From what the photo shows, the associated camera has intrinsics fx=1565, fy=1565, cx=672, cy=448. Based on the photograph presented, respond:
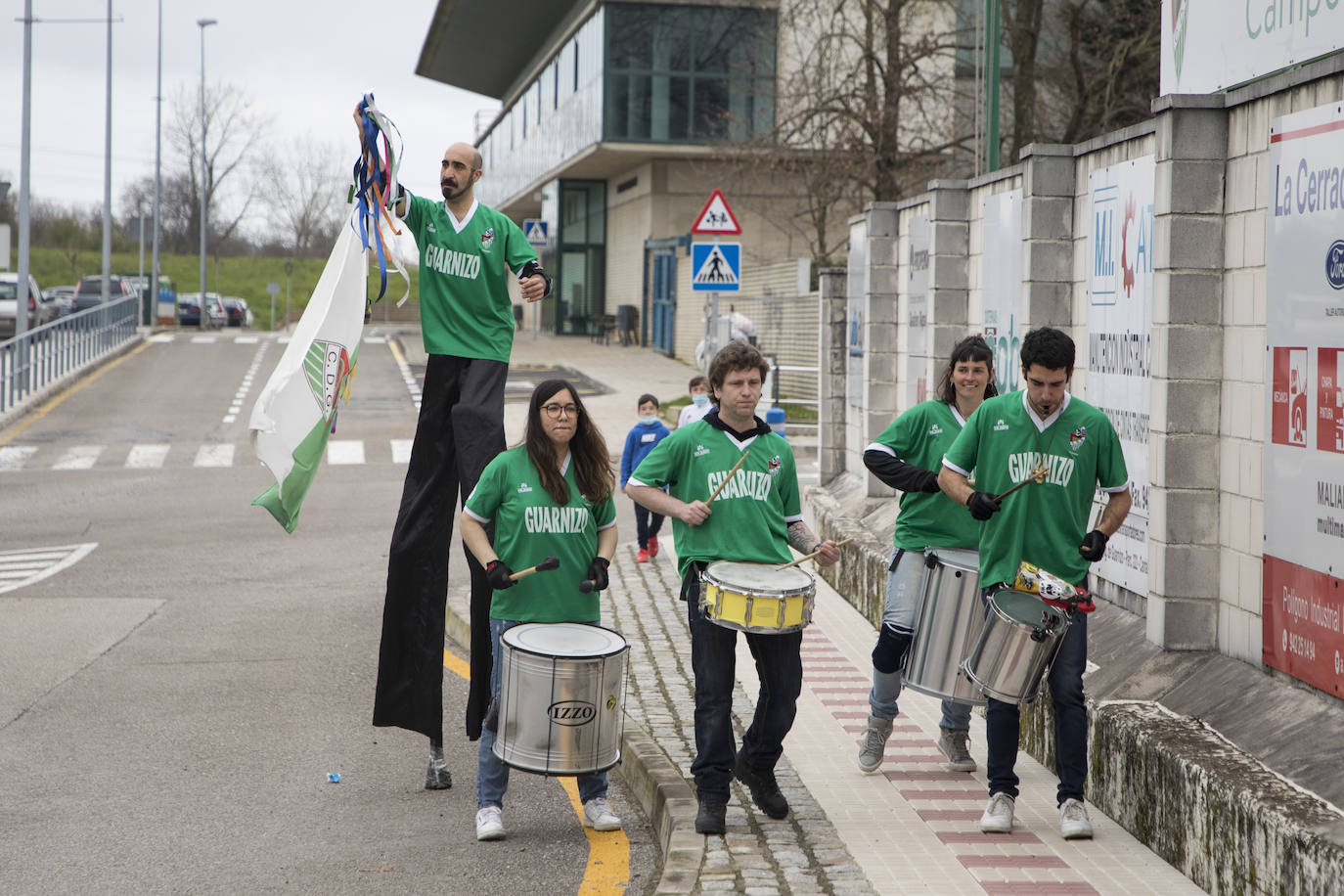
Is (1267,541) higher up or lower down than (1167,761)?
higher up

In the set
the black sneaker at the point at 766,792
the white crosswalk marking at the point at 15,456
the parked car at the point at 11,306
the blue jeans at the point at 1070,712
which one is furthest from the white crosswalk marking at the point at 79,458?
the parked car at the point at 11,306

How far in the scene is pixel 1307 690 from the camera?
5844mm

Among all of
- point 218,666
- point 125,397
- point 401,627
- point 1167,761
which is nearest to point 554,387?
point 401,627

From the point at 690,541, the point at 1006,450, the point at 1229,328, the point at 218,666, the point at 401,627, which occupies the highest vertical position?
the point at 1229,328

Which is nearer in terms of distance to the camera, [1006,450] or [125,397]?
[1006,450]

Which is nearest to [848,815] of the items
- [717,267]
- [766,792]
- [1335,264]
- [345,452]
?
[766,792]

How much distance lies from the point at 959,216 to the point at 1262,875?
24.7 feet

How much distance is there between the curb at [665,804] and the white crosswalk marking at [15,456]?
55.0 feet

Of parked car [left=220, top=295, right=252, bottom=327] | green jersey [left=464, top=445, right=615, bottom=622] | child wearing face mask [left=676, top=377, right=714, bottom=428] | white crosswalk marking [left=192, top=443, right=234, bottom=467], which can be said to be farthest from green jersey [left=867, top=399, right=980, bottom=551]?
parked car [left=220, top=295, right=252, bottom=327]

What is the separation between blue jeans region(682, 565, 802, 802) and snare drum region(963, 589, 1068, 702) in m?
0.71

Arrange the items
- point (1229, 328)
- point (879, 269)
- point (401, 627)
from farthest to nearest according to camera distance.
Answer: point (879, 269)
point (401, 627)
point (1229, 328)

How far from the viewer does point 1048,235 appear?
9.06 meters

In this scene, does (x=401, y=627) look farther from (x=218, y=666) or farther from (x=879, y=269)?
(x=879, y=269)

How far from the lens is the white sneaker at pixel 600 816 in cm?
643
